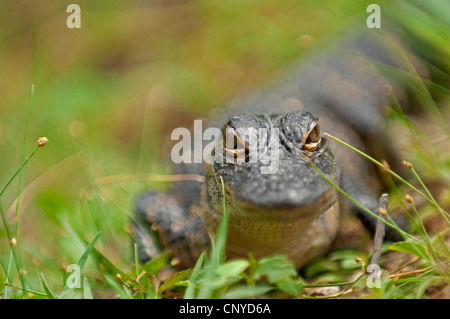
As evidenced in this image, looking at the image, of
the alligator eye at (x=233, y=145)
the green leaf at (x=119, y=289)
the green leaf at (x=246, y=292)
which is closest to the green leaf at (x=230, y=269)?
the green leaf at (x=246, y=292)

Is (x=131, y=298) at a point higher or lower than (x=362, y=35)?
lower

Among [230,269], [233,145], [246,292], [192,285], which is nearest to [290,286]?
[246,292]

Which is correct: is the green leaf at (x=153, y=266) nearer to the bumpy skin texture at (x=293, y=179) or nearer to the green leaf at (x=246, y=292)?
the bumpy skin texture at (x=293, y=179)

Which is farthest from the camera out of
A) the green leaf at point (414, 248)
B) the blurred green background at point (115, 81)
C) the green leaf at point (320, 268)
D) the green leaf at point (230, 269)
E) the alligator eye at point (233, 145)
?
the blurred green background at point (115, 81)

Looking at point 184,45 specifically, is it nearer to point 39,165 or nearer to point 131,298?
point 39,165

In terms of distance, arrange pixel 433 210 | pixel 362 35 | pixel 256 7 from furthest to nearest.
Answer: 1. pixel 256 7
2. pixel 362 35
3. pixel 433 210

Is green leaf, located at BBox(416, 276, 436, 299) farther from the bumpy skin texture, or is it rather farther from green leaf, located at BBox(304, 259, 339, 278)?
green leaf, located at BBox(304, 259, 339, 278)

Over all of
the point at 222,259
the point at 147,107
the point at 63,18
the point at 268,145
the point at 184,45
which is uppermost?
the point at 63,18

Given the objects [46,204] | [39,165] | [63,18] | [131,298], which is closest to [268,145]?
[131,298]
